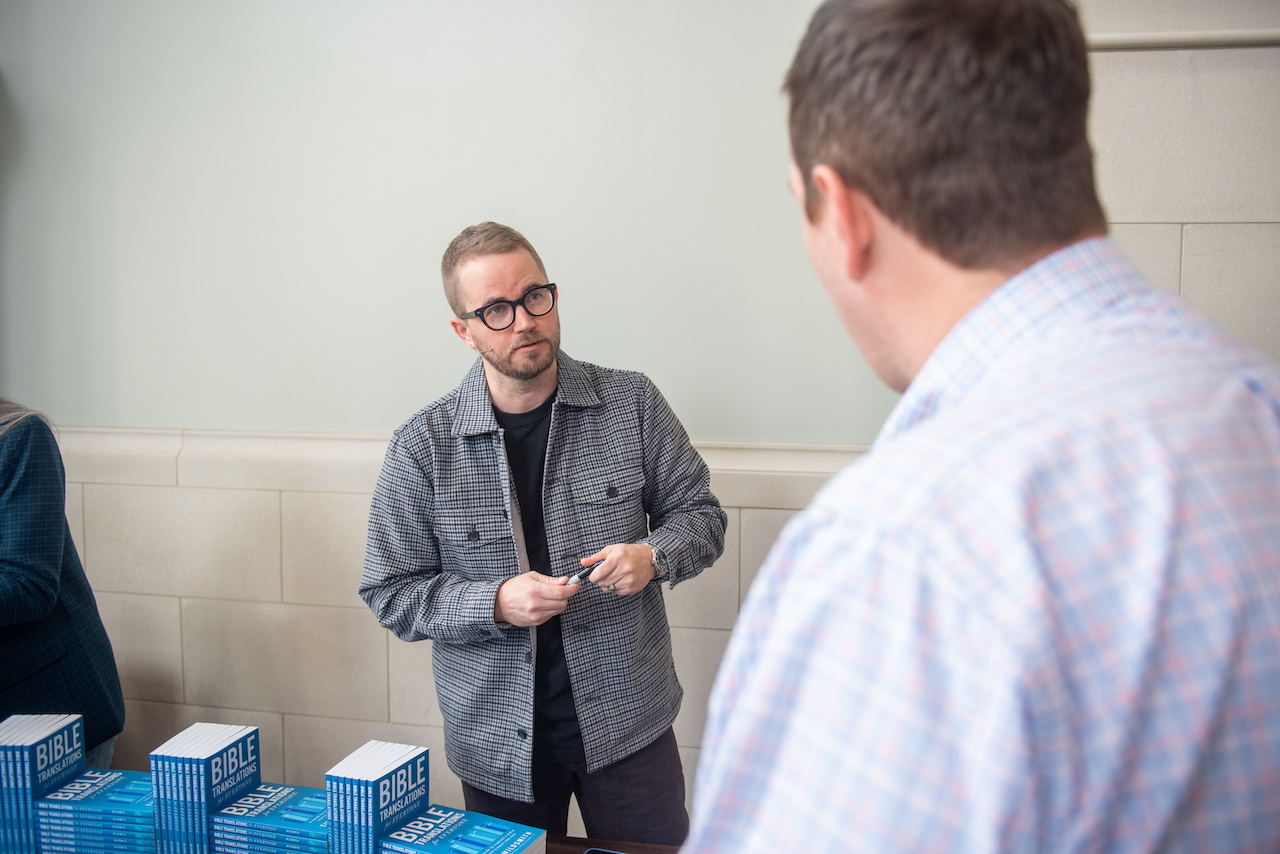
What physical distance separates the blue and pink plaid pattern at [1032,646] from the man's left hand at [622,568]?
111 centimetres

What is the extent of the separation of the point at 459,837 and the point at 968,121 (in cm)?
108

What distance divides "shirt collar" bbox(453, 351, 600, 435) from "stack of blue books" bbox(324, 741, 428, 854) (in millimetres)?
713

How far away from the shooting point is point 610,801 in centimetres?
172

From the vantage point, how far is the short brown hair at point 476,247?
5.65ft

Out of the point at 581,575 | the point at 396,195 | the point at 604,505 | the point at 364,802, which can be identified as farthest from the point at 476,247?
the point at 364,802

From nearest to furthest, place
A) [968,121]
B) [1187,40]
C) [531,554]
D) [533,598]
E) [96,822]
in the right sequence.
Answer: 1. [968,121]
2. [96,822]
3. [533,598]
4. [531,554]
5. [1187,40]

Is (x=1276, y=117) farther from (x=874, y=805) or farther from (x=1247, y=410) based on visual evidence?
(x=874, y=805)

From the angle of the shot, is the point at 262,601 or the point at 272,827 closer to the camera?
the point at 272,827

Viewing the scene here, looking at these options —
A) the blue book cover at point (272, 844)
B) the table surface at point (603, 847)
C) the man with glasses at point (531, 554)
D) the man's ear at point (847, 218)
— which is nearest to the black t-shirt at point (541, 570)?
the man with glasses at point (531, 554)

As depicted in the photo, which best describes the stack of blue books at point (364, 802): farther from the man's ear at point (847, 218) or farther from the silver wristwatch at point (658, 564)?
the man's ear at point (847, 218)

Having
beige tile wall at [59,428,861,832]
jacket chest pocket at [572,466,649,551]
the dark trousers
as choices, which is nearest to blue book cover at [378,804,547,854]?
the dark trousers

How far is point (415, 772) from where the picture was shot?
1.22 m

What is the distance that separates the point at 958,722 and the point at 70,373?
9.84 feet

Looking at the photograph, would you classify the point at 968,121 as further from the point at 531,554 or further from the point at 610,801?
the point at 610,801
